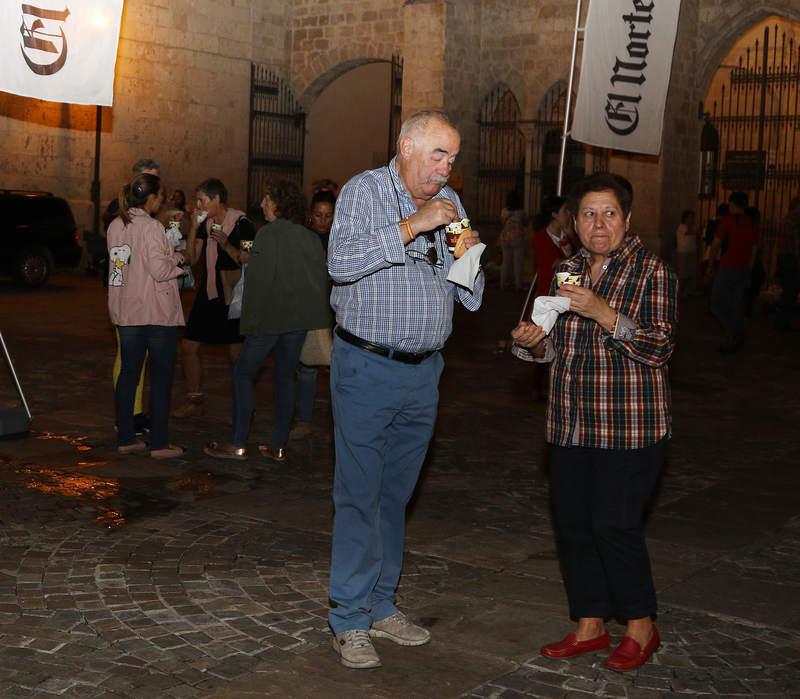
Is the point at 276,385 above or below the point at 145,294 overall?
below

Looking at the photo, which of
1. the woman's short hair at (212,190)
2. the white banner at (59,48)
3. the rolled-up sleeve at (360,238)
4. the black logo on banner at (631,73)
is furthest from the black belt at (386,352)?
the black logo on banner at (631,73)

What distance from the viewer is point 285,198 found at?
7.34 metres

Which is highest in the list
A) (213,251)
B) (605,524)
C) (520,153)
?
(520,153)

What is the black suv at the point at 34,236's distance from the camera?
61.6 feet

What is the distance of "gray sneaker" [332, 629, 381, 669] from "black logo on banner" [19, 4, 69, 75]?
430 cm

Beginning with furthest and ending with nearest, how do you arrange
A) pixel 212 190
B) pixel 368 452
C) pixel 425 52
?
pixel 425 52 < pixel 212 190 < pixel 368 452

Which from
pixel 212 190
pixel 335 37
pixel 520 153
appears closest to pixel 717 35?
pixel 520 153

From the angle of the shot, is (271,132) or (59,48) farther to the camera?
(271,132)

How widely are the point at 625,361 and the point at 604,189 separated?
1.88 ft

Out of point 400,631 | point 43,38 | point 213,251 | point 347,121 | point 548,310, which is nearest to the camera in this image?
point 548,310

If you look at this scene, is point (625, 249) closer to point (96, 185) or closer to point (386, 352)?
point (386, 352)

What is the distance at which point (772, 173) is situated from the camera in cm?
2244

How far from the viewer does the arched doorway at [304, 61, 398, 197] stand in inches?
1083

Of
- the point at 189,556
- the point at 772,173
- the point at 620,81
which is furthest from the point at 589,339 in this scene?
the point at 772,173
